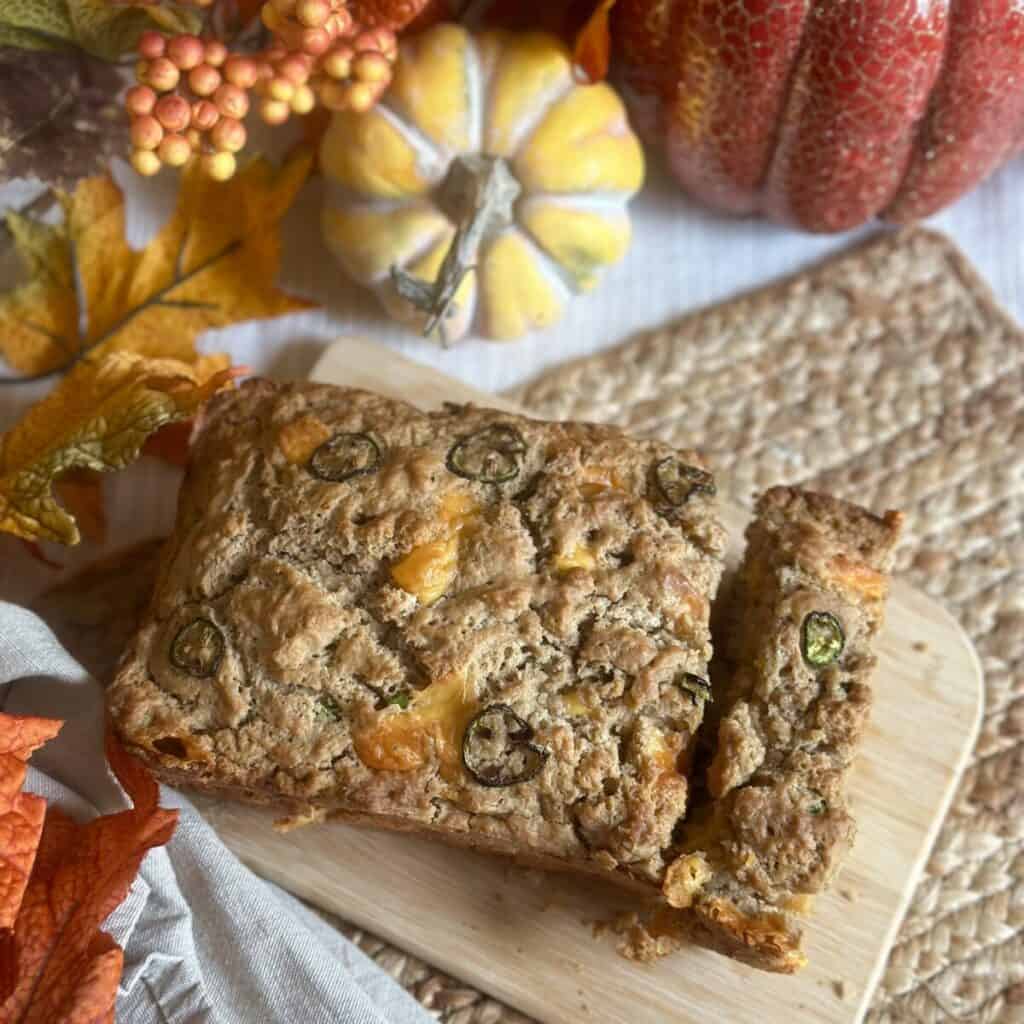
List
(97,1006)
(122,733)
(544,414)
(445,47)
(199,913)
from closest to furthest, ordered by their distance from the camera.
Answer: (97,1006)
(122,733)
(199,913)
(445,47)
(544,414)

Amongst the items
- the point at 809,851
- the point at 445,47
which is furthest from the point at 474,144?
the point at 809,851

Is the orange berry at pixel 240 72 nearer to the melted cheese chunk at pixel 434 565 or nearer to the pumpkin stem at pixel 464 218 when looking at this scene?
the pumpkin stem at pixel 464 218

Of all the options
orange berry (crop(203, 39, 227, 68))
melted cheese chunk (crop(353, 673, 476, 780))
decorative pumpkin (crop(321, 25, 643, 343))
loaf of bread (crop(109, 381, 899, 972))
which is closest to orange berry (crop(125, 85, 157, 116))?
orange berry (crop(203, 39, 227, 68))

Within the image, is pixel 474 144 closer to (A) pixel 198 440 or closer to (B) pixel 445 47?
(B) pixel 445 47

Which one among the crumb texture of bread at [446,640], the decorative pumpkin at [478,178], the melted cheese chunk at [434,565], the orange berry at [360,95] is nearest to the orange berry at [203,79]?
the orange berry at [360,95]

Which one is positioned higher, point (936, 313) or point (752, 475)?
point (936, 313)

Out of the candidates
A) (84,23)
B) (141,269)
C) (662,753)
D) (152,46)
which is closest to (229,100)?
(152,46)

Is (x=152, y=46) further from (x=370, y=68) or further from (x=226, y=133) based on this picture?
(x=370, y=68)
